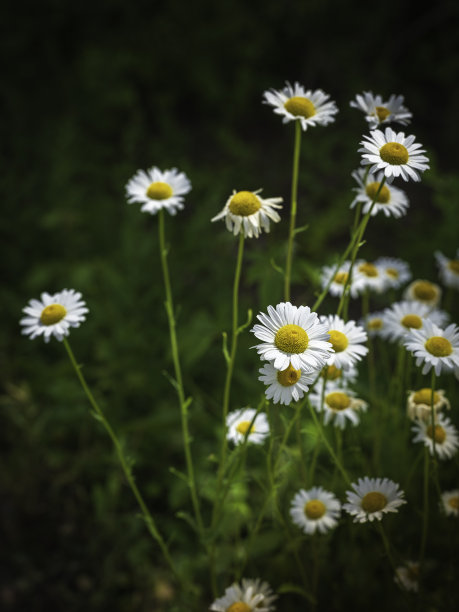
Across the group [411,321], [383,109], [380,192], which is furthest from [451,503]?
[383,109]

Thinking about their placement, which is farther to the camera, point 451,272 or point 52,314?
point 451,272

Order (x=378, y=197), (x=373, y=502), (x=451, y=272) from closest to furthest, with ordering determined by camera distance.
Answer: (x=373, y=502) < (x=378, y=197) < (x=451, y=272)

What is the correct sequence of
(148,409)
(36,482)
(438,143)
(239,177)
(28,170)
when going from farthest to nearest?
1. (438,143)
2. (239,177)
3. (28,170)
4. (148,409)
5. (36,482)

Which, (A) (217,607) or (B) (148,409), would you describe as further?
(B) (148,409)

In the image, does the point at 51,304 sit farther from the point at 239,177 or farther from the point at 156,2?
the point at 156,2

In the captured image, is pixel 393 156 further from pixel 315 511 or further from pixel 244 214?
pixel 315 511

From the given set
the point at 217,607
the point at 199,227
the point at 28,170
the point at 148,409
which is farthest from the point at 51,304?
the point at 28,170

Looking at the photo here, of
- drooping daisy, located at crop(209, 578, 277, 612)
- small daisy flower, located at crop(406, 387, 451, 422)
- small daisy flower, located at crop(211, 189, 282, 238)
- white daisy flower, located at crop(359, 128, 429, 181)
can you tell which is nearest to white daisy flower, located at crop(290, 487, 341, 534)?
drooping daisy, located at crop(209, 578, 277, 612)
